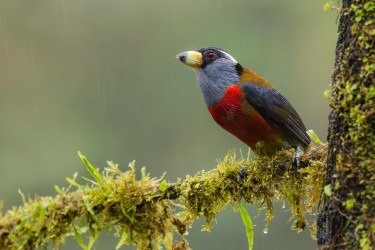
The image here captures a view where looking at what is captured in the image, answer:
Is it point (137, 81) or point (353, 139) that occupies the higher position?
point (353, 139)

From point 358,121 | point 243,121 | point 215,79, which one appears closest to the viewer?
point 358,121

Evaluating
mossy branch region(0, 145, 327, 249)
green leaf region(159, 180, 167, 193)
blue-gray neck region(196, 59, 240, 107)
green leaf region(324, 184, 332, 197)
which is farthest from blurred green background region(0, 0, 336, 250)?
green leaf region(324, 184, 332, 197)

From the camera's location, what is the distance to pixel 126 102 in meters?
18.9

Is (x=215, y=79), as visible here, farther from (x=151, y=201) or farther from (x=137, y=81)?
(x=137, y=81)

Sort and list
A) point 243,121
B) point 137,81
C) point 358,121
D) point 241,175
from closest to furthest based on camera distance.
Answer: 1. point 358,121
2. point 241,175
3. point 243,121
4. point 137,81

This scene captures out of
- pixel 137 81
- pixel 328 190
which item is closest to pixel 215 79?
pixel 328 190

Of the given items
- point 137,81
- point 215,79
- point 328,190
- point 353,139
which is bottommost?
point 137,81

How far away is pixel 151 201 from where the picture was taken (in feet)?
9.64

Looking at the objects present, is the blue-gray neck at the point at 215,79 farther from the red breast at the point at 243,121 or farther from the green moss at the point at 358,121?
the green moss at the point at 358,121

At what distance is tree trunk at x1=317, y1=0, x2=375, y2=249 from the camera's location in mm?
2371

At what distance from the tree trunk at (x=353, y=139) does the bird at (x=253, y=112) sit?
4.05 feet

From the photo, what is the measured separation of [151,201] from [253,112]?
127 cm

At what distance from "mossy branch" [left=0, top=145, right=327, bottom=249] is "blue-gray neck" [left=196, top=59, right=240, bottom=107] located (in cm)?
91

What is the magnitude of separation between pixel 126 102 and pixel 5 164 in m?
3.23
